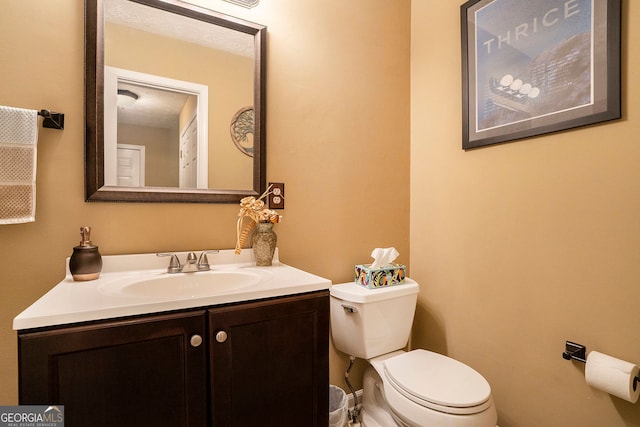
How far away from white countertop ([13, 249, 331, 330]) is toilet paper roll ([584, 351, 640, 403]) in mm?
975

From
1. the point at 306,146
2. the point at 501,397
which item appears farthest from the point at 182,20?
Answer: the point at 501,397

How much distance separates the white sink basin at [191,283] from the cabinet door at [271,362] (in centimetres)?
17

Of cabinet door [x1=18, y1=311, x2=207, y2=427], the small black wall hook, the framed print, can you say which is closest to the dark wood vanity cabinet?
cabinet door [x1=18, y1=311, x2=207, y2=427]

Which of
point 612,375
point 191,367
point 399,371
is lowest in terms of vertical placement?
point 399,371

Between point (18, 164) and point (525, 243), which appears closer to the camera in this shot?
point (18, 164)

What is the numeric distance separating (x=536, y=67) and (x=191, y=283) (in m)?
1.68

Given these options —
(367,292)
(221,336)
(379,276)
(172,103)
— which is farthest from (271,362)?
(172,103)

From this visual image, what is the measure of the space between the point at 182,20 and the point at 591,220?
182cm

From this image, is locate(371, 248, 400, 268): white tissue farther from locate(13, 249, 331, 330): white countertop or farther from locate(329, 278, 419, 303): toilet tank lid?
locate(13, 249, 331, 330): white countertop

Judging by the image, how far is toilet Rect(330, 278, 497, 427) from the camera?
1087 millimetres

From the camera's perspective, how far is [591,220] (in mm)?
1181

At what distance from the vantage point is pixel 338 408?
157cm

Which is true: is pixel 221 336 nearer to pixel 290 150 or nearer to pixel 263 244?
pixel 263 244

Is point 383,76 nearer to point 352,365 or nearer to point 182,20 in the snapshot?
point 182,20
